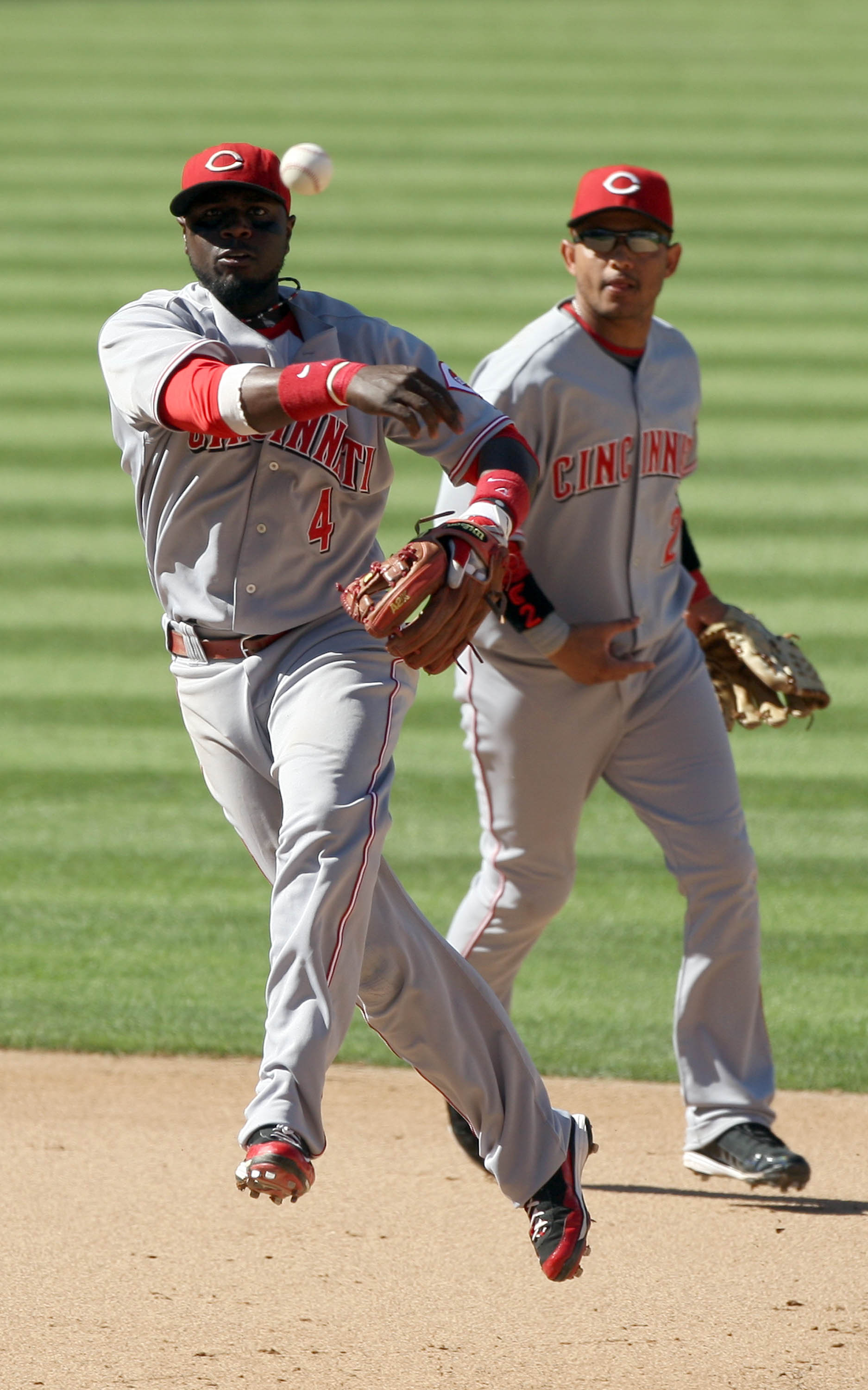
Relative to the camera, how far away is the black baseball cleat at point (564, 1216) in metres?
2.77

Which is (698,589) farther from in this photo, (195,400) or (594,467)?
(195,400)

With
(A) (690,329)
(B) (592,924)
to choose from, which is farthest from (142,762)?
(A) (690,329)

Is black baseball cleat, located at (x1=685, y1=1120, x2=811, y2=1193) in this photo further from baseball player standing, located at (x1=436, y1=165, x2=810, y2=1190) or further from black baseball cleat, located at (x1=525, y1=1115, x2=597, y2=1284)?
black baseball cleat, located at (x1=525, y1=1115, x2=597, y2=1284)

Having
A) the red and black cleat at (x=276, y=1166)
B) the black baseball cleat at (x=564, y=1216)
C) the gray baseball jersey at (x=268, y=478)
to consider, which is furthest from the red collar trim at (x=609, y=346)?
the red and black cleat at (x=276, y=1166)

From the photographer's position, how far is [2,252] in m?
10.8

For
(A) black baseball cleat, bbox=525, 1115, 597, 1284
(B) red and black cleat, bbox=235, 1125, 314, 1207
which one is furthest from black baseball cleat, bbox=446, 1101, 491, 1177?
(B) red and black cleat, bbox=235, 1125, 314, 1207

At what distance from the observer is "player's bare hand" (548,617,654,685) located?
11.5ft

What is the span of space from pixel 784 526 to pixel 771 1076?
475 centimetres

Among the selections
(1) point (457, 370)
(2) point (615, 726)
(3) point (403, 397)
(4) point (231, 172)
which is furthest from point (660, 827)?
(1) point (457, 370)

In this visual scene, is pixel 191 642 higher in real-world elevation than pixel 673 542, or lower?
lower

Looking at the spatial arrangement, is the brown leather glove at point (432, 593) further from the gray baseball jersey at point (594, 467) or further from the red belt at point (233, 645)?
the gray baseball jersey at point (594, 467)

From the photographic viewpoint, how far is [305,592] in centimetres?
294

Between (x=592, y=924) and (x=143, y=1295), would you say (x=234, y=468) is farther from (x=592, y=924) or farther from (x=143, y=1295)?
(x=592, y=924)

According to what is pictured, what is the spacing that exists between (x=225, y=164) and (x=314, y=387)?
589mm
